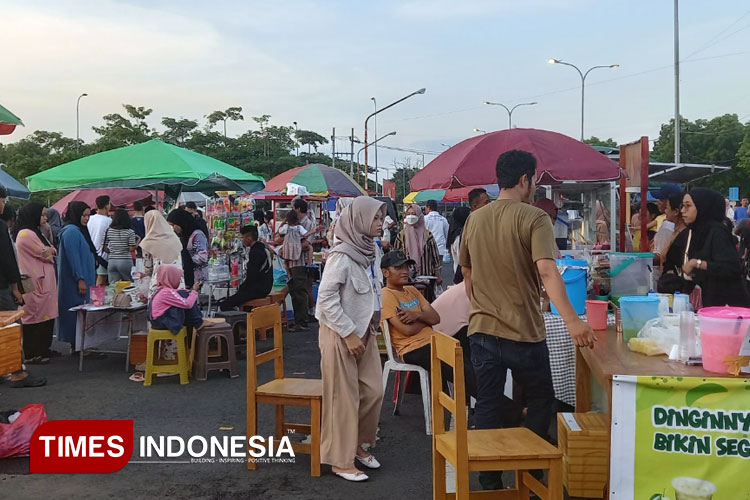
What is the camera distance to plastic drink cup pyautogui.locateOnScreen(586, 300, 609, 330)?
173 inches

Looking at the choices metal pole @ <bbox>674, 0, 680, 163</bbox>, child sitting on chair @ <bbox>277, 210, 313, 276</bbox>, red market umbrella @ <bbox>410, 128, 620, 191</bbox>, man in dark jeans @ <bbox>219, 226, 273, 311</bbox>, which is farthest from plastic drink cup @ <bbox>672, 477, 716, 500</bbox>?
metal pole @ <bbox>674, 0, 680, 163</bbox>

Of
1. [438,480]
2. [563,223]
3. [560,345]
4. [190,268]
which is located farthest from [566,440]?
[190,268]

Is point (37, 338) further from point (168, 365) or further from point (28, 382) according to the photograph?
point (168, 365)

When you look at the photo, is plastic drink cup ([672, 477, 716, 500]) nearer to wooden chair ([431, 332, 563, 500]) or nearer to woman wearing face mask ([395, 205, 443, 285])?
wooden chair ([431, 332, 563, 500])

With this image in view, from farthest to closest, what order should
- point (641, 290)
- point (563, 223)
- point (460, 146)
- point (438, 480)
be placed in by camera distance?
1. point (563, 223)
2. point (460, 146)
3. point (641, 290)
4. point (438, 480)

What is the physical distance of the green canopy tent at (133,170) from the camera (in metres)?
8.37

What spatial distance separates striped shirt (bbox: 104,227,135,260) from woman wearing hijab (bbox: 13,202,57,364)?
1.45 meters

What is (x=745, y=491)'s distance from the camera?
3051 millimetres

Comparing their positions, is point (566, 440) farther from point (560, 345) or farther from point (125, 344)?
point (125, 344)

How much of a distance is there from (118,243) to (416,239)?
4.20m

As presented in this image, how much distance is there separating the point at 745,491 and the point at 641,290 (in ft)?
7.36

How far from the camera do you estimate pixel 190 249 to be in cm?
1070

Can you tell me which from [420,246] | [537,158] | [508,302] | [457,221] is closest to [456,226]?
[457,221]

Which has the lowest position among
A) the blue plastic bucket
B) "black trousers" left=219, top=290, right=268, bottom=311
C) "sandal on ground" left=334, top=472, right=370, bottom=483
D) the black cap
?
"sandal on ground" left=334, top=472, right=370, bottom=483
